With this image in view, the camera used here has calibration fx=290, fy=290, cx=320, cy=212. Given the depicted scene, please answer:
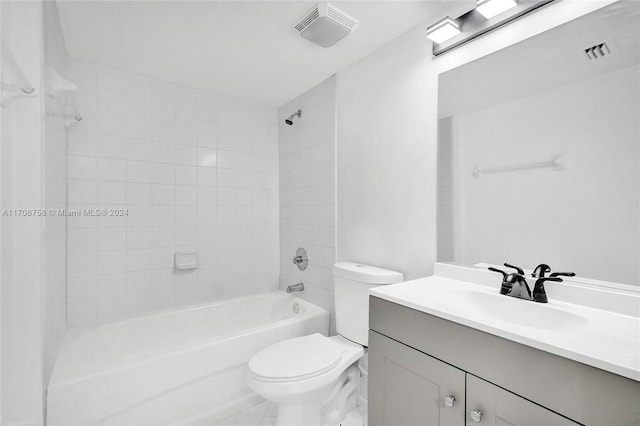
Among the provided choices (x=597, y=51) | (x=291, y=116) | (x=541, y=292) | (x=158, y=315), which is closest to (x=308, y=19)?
(x=291, y=116)

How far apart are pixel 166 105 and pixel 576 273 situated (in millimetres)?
2732

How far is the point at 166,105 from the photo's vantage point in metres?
2.32

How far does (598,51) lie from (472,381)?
122cm

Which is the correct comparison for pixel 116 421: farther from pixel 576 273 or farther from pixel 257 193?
pixel 576 273

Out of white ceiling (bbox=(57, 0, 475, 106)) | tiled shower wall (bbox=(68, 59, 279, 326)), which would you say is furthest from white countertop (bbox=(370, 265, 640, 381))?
tiled shower wall (bbox=(68, 59, 279, 326))

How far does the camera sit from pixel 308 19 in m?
1.53

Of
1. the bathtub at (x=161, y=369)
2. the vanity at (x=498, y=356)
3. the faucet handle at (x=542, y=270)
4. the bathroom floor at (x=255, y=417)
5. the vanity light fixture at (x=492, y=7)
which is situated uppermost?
the vanity light fixture at (x=492, y=7)

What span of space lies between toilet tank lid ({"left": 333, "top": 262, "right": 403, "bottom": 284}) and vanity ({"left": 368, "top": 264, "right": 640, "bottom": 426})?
0.24m

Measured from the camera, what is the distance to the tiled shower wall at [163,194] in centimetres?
201

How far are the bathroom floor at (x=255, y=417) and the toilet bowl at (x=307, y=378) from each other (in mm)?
281

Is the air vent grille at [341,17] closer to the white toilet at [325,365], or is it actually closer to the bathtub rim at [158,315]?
the white toilet at [325,365]

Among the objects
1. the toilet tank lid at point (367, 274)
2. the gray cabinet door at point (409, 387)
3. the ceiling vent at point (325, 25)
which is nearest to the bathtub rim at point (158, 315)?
the toilet tank lid at point (367, 274)

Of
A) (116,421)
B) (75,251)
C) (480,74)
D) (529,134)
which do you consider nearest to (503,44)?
(480,74)

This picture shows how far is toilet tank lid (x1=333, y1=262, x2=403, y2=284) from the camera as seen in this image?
1.59 m
